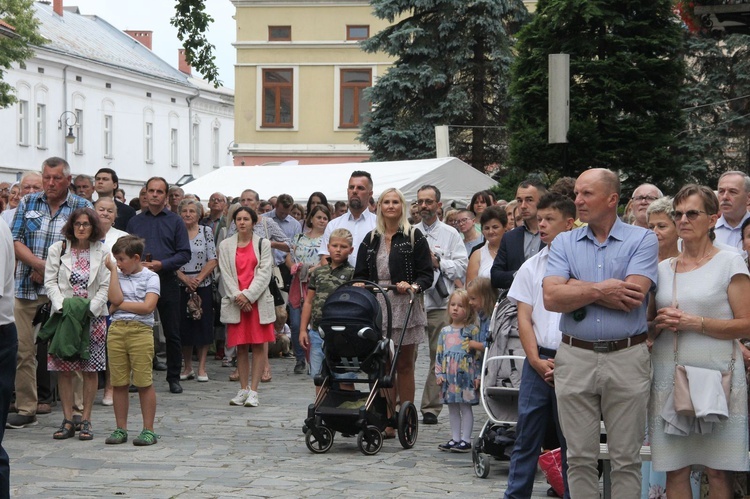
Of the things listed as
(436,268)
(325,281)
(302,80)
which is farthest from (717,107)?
(325,281)

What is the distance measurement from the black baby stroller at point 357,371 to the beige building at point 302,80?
4001 cm

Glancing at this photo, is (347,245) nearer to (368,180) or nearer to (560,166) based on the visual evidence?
(368,180)

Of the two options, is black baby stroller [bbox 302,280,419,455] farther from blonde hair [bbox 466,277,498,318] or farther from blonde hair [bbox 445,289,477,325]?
blonde hair [bbox 466,277,498,318]

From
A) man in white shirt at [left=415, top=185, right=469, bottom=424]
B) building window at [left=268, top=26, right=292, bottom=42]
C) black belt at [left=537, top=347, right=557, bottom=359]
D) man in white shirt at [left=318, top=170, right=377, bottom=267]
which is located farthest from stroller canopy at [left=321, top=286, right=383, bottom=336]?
building window at [left=268, top=26, right=292, bottom=42]

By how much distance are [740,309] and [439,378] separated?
387 centimetres

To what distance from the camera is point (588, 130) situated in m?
21.0

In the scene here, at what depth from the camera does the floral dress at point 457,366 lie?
407 inches

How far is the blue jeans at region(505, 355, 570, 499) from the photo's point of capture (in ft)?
25.6

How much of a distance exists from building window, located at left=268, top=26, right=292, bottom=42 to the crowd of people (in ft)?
109

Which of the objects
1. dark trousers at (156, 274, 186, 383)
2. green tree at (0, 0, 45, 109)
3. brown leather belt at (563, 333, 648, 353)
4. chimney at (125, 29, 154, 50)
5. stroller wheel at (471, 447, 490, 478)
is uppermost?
chimney at (125, 29, 154, 50)

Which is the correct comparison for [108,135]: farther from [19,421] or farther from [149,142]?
[19,421]

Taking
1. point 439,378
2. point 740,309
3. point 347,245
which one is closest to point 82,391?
point 347,245

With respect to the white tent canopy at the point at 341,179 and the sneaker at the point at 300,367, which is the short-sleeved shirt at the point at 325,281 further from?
the white tent canopy at the point at 341,179

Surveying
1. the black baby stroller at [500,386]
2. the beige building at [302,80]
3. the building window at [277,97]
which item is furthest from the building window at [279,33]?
the black baby stroller at [500,386]
